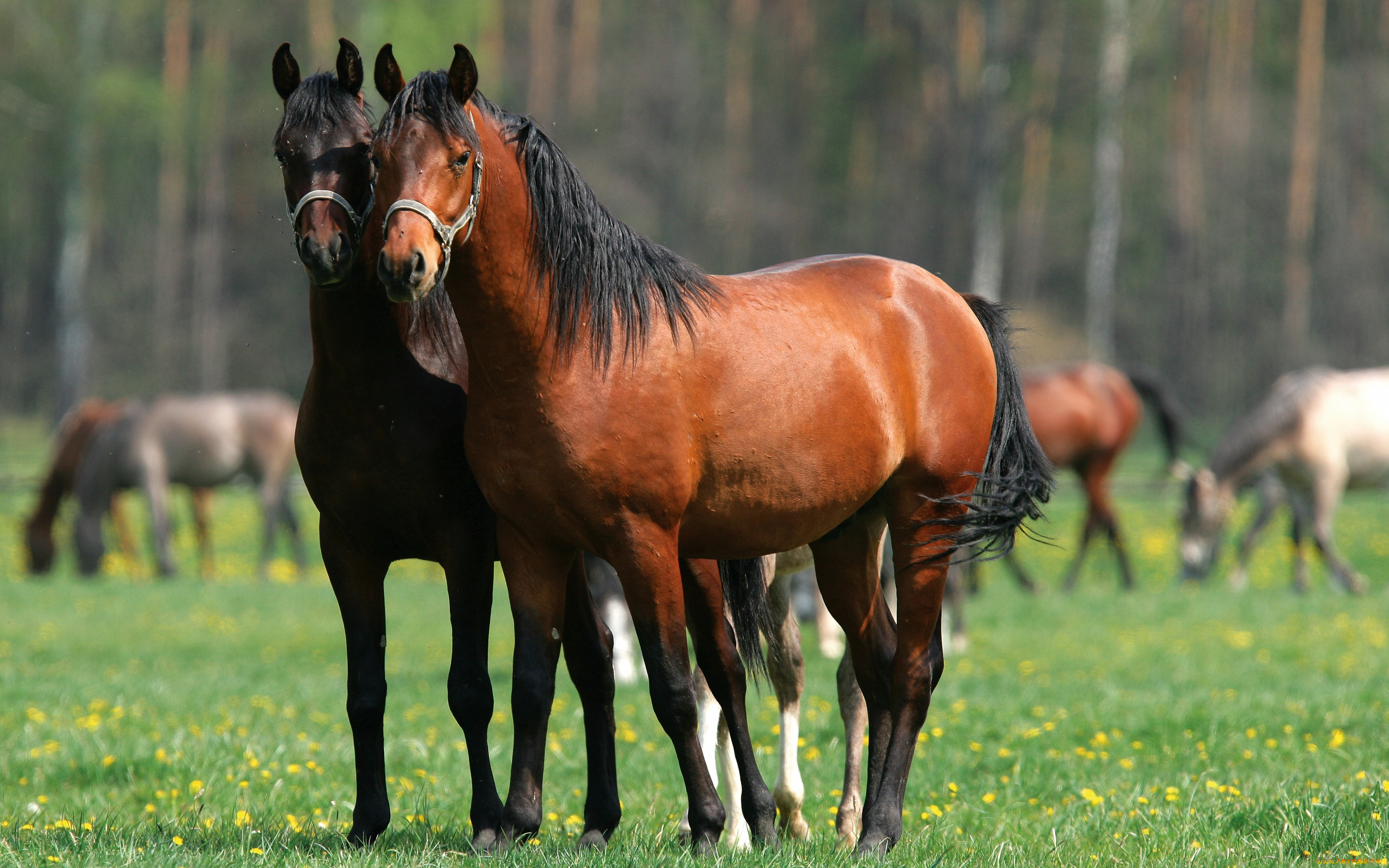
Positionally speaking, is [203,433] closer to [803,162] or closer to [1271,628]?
[1271,628]

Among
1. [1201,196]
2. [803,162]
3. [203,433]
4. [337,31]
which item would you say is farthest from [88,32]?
[1201,196]

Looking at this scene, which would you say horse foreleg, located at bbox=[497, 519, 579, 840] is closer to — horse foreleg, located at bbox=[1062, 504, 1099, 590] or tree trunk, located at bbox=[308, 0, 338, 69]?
horse foreleg, located at bbox=[1062, 504, 1099, 590]

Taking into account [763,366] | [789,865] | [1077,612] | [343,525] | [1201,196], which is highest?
[1201,196]

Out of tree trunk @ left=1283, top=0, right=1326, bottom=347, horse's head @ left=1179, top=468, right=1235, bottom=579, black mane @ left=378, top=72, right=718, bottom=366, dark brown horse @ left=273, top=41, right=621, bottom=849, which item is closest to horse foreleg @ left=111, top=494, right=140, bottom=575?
horse's head @ left=1179, top=468, right=1235, bottom=579

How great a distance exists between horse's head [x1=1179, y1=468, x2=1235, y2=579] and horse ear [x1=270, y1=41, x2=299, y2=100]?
1356cm

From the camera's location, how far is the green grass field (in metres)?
3.95

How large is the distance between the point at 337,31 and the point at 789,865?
2843cm

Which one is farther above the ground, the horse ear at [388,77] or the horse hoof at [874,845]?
the horse ear at [388,77]

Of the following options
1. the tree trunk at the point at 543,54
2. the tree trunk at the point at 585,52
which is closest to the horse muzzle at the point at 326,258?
the tree trunk at the point at 543,54

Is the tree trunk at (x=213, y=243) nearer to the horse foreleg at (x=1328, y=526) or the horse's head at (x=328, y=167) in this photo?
the horse foreleg at (x=1328, y=526)

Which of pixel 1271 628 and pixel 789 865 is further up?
pixel 789 865

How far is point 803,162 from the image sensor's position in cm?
3644

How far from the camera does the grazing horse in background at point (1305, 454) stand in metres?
14.7

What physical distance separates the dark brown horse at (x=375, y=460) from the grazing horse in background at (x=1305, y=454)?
1246cm
